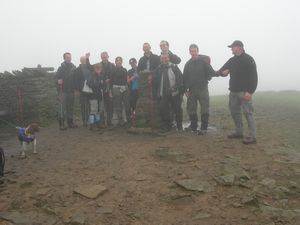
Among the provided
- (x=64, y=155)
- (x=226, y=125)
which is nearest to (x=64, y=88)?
(x=64, y=155)

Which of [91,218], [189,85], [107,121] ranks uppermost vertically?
[189,85]

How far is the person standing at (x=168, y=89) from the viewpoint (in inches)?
436

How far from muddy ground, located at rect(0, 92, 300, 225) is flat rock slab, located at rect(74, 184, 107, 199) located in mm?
25

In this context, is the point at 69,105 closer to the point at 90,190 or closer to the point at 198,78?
the point at 198,78

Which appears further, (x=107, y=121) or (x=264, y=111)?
(x=264, y=111)

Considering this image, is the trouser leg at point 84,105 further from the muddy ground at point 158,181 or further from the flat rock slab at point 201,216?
the flat rock slab at point 201,216

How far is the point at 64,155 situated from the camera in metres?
9.47

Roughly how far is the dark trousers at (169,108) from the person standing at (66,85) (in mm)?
3859

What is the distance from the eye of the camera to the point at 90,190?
672 centimetres

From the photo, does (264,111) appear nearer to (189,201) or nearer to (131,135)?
(131,135)

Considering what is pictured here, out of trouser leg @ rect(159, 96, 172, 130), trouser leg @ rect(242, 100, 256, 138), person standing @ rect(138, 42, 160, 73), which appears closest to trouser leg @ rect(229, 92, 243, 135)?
trouser leg @ rect(242, 100, 256, 138)

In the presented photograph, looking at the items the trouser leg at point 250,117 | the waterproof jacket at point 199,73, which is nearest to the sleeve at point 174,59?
the waterproof jacket at point 199,73

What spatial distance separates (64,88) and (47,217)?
8.26m

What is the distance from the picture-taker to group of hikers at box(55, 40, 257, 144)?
31.9 feet
